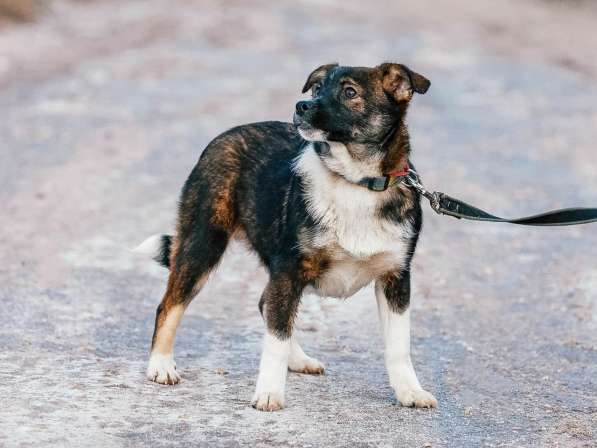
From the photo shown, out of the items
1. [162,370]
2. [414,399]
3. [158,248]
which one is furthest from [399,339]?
[158,248]

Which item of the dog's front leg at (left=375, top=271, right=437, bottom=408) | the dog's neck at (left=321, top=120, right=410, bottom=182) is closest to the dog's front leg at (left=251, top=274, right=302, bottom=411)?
the dog's front leg at (left=375, top=271, right=437, bottom=408)

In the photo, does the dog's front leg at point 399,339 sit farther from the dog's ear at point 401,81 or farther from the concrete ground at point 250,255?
the dog's ear at point 401,81

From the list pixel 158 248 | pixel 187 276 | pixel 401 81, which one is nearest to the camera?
pixel 401 81

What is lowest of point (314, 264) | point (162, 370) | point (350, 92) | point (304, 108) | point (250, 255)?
point (162, 370)

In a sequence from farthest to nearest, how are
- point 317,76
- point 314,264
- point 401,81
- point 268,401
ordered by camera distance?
point 317,76 < point 401,81 < point 314,264 < point 268,401

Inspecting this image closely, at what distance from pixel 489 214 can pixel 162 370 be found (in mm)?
1911

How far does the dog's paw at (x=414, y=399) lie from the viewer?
19.8ft

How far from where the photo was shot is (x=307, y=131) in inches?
229

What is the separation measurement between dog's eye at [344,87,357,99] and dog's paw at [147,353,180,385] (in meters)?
1.74

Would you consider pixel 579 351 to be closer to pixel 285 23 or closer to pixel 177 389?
pixel 177 389

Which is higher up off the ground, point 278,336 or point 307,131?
point 307,131

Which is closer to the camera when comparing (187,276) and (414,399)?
(414,399)

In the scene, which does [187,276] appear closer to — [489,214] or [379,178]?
[379,178]

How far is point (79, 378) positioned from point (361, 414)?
4.90 feet
